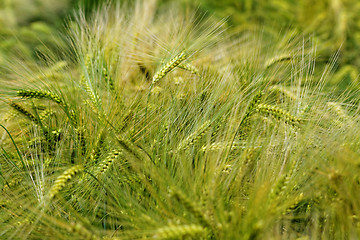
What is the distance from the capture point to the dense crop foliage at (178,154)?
489mm

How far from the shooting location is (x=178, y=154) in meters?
0.56

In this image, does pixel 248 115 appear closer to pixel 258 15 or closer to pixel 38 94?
pixel 38 94

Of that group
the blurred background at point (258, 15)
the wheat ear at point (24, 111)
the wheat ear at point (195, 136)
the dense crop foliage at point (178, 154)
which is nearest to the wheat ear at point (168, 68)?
the dense crop foliage at point (178, 154)

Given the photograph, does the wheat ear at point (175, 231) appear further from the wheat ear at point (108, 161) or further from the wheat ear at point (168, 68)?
the wheat ear at point (168, 68)

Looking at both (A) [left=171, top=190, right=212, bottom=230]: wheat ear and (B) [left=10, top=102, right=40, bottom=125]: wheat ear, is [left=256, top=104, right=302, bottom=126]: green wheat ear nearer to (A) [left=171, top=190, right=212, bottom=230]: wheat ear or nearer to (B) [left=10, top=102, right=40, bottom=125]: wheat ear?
(A) [left=171, top=190, right=212, bottom=230]: wheat ear

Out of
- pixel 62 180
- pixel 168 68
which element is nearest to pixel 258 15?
pixel 168 68

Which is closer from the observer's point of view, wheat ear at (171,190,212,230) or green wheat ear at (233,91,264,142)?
wheat ear at (171,190,212,230)

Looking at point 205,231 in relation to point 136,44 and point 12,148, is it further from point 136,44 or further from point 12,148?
point 136,44

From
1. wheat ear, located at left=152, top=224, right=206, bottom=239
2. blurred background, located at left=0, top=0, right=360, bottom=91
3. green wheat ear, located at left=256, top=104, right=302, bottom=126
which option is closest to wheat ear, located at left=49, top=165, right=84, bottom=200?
wheat ear, located at left=152, top=224, right=206, bottom=239

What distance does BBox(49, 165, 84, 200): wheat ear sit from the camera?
0.50 meters

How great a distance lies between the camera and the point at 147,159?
0.54 m

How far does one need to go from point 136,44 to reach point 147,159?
0.43 meters

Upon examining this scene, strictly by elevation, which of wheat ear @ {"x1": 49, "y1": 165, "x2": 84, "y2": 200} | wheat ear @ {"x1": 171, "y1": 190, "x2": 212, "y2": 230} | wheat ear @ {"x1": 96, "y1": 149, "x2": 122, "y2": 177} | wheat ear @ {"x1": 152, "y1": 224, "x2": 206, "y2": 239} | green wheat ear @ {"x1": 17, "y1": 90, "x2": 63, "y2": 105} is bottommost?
wheat ear @ {"x1": 152, "y1": 224, "x2": 206, "y2": 239}

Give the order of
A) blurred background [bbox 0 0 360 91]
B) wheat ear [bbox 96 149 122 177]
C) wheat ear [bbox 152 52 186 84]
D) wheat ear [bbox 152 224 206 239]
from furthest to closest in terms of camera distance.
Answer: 1. blurred background [bbox 0 0 360 91]
2. wheat ear [bbox 152 52 186 84]
3. wheat ear [bbox 96 149 122 177]
4. wheat ear [bbox 152 224 206 239]
